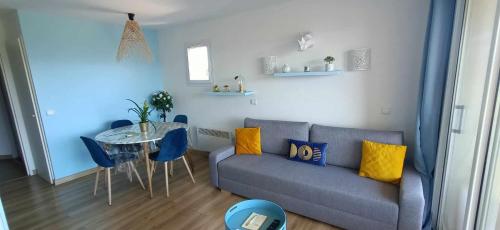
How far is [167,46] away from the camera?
456 cm

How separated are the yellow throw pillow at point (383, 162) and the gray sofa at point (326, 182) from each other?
0.07 meters

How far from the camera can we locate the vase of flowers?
14.4 feet

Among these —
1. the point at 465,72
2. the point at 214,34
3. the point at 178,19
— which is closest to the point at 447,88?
the point at 465,72

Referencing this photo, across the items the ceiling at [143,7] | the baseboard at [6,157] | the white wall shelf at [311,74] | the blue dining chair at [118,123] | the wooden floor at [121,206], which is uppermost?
the ceiling at [143,7]

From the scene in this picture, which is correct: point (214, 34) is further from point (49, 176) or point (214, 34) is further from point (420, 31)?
point (49, 176)

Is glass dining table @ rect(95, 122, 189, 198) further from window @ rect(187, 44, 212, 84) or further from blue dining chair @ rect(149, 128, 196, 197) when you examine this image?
window @ rect(187, 44, 212, 84)

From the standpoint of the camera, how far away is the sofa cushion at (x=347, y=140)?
243 cm

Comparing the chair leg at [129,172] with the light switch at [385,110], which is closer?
the light switch at [385,110]

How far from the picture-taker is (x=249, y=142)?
3188 mm

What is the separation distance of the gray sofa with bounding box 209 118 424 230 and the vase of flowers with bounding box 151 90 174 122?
1.93 metres

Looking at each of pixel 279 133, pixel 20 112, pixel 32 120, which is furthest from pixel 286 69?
pixel 20 112

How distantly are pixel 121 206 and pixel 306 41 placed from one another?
299 cm

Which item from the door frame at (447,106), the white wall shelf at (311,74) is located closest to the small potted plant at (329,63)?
the white wall shelf at (311,74)

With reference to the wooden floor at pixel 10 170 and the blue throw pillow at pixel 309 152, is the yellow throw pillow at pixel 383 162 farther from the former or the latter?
the wooden floor at pixel 10 170
